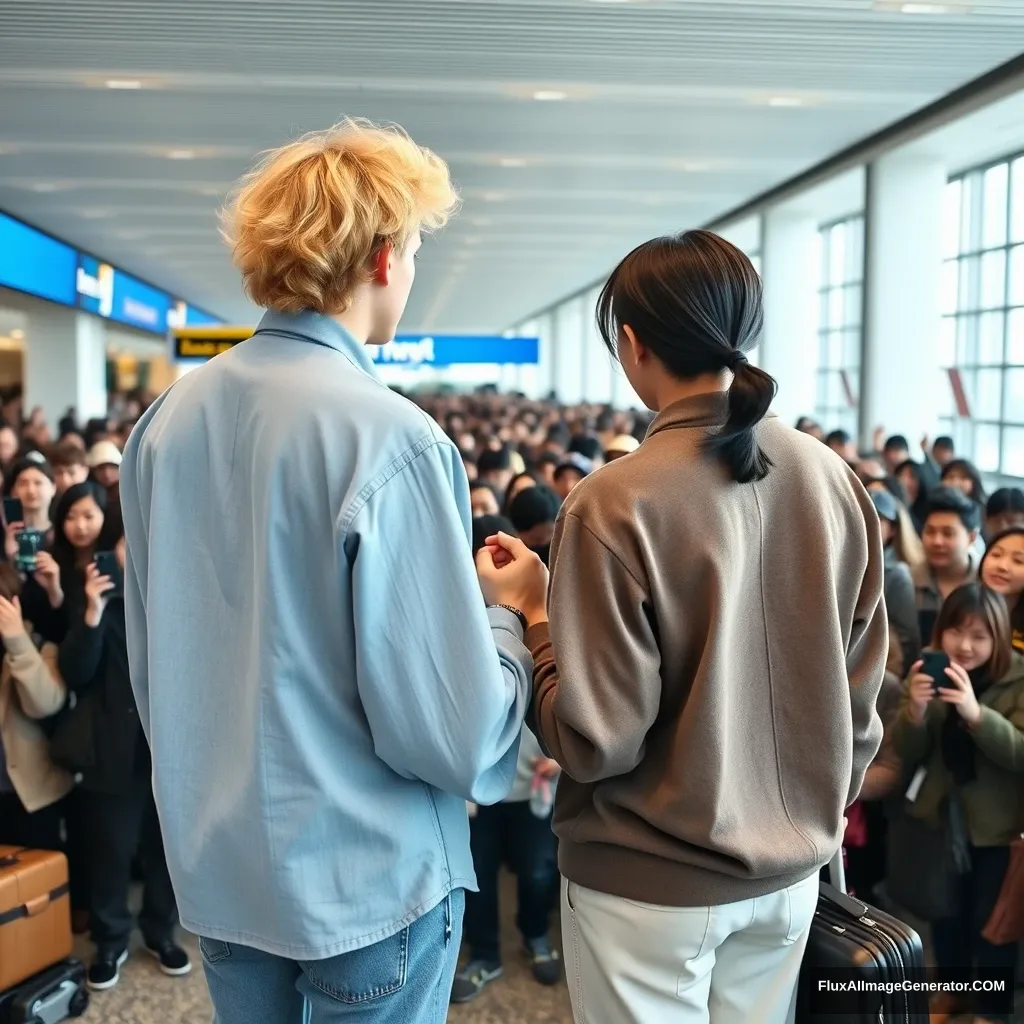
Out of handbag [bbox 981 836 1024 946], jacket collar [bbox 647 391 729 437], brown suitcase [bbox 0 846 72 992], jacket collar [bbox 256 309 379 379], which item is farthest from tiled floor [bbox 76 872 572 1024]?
jacket collar [bbox 256 309 379 379]

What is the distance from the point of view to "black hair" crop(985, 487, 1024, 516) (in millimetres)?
5938

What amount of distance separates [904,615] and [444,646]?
11.4 feet

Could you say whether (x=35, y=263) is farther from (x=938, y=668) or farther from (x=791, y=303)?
(x=938, y=668)

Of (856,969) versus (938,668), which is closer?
(856,969)

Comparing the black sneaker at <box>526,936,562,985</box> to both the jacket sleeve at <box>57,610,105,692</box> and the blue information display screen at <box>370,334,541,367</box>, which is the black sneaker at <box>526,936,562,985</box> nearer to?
the jacket sleeve at <box>57,610,105,692</box>

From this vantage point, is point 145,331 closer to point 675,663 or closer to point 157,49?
point 157,49

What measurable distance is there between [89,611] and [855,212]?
17.7 meters

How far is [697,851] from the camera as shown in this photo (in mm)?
1748

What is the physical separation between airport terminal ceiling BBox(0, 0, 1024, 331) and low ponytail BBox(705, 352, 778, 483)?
6.29 metres

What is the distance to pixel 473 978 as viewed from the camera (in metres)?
4.16

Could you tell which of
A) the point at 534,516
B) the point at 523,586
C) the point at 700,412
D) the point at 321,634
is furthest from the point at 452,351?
the point at 321,634

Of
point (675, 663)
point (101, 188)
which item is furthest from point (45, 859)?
point (101, 188)

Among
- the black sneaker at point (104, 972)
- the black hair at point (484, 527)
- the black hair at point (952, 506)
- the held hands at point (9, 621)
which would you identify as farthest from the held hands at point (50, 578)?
the black hair at point (952, 506)

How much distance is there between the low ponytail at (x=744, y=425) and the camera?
1.68 m
